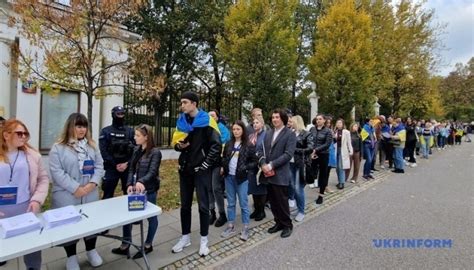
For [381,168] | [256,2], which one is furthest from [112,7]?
[381,168]

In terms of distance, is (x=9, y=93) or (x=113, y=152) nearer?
(x=113, y=152)

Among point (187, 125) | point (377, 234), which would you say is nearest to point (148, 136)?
point (187, 125)

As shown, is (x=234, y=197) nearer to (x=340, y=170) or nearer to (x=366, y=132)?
(x=340, y=170)

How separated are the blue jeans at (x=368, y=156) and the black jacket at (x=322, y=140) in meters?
3.78

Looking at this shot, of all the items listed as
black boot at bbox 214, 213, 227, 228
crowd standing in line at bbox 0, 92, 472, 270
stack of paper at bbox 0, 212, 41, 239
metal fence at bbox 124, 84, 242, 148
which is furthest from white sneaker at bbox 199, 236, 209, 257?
metal fence at bbox 124, 84, 242, 148

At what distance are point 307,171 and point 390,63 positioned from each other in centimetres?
1470

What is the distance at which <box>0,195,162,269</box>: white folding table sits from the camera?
2.38m

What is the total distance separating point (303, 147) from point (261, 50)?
20.7 feet

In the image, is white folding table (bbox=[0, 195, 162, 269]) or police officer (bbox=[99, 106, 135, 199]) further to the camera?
police officer (bbox=[99, 106, 135, 199])

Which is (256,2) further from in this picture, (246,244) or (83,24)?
(246,244)

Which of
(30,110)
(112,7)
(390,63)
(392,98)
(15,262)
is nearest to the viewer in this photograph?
(15,262)

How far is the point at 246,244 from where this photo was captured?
14.5 ft

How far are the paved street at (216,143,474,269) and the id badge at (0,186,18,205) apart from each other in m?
2.27

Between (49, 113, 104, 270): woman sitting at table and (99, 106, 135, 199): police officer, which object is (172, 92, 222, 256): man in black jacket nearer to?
(49, 113, 104, 270): woman sitting at table
